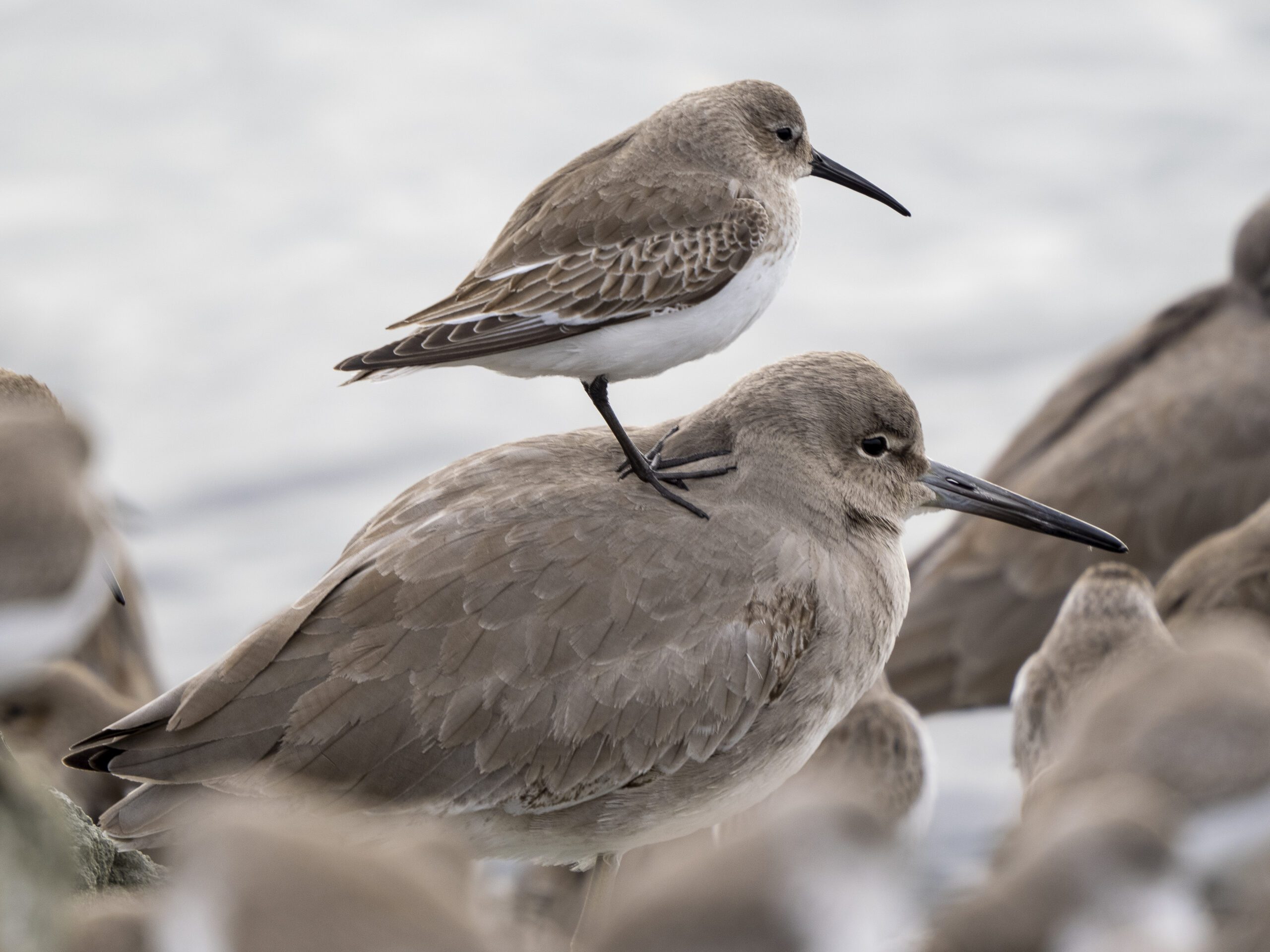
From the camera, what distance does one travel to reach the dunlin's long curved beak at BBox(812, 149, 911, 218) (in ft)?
18.5

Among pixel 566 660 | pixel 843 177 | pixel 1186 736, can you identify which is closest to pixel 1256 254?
pixel 843 177

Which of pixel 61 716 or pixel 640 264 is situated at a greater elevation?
pixel 640 264

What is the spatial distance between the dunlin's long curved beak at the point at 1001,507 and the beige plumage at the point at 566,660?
0.34m

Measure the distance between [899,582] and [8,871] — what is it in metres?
2.45

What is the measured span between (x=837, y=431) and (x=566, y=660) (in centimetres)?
91

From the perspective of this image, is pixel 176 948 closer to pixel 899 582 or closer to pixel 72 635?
pixel 72 635

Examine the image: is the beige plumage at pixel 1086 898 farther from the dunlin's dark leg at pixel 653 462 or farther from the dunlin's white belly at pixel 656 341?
the dunlin's white belly at pixel 656 341

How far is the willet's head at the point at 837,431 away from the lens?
5.04m

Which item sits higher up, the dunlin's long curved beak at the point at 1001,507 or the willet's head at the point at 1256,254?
the dunlin's long curved beak at the point at 1001,507

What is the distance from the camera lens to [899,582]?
16.8 feet

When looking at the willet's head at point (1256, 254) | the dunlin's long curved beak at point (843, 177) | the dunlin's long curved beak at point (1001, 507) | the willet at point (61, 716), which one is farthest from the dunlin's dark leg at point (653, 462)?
the willet's head at point (1256, 254)

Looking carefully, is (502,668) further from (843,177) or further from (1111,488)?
(1111,488)

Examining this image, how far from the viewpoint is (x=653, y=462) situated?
5.12 metres

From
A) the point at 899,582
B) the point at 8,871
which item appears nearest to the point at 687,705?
the point at 899,582
